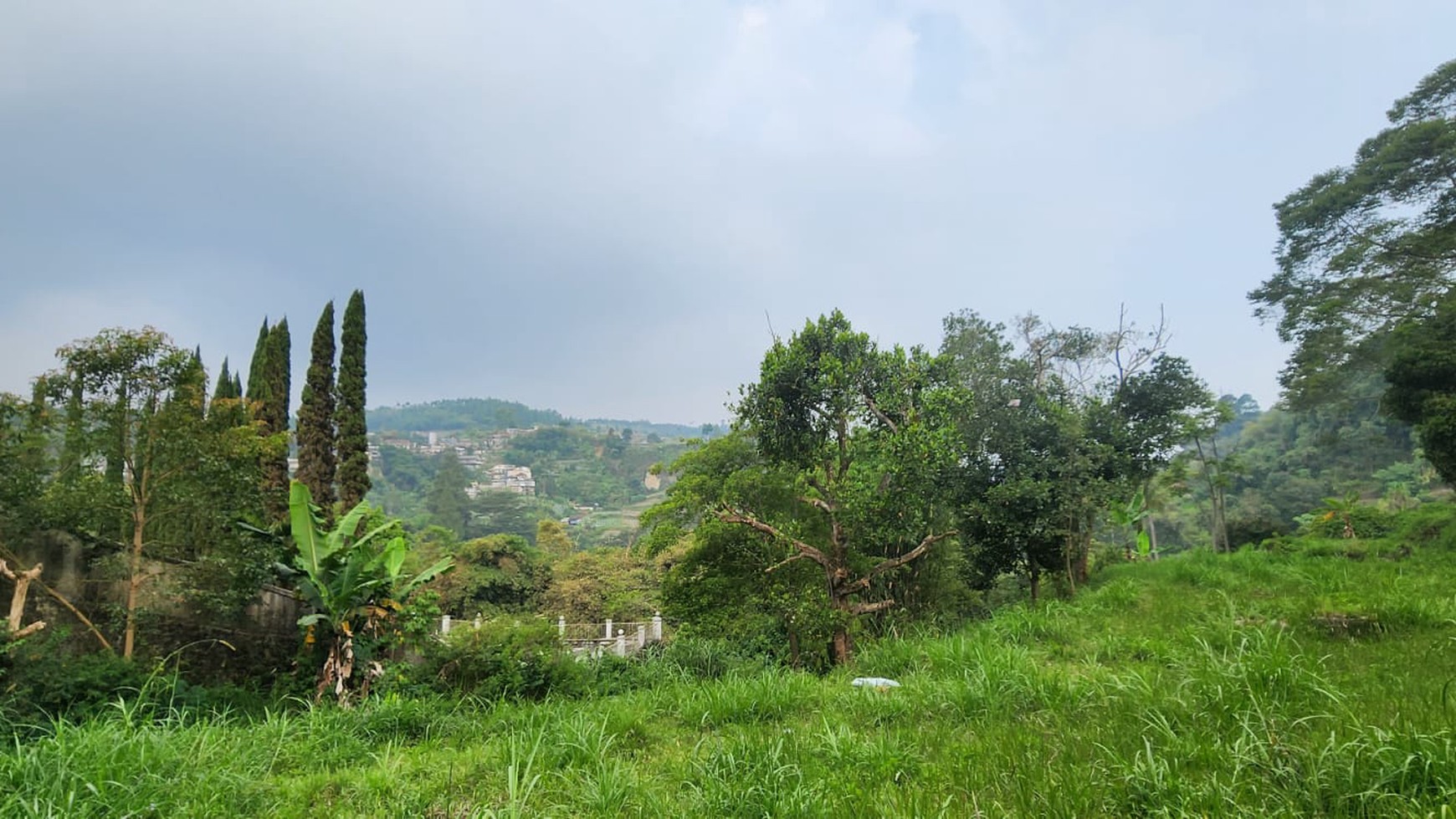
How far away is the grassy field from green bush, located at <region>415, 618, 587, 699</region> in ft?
4.75

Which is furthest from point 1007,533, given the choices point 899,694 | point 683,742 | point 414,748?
point 414,748

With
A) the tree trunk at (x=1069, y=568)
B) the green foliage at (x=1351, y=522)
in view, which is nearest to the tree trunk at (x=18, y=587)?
the tree trunk at (x=1069, y=568)

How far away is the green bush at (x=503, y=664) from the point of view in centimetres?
644

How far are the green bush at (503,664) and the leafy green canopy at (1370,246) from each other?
58.4 feet

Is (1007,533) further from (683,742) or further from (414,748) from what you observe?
(414,748)

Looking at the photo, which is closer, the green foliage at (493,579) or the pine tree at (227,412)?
the pine tree at (227,412)

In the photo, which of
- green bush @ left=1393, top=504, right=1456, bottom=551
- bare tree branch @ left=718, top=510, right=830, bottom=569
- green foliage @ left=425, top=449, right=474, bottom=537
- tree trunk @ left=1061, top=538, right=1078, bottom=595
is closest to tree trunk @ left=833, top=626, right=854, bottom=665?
bare tree branch @ left=718, top=510, right=830, bottom=569

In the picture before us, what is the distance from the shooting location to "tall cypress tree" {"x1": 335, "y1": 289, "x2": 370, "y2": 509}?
14594mm

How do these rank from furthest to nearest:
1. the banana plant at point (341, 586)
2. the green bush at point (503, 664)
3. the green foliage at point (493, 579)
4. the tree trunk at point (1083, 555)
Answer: the green foliage at point (493, 579)
the tree trunk at point (1083, 555)
the banana plant at point (341, 586)
the green bush at point (503, 664)

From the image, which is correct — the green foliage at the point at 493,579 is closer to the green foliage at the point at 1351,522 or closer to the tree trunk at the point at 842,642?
the tree trunk at the point at 842,642

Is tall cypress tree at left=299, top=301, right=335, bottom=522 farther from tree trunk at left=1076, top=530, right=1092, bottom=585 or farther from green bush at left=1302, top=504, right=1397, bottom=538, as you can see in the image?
green bush at left=1302, top=504, right=1397, bottom=538

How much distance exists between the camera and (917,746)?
9.99ft

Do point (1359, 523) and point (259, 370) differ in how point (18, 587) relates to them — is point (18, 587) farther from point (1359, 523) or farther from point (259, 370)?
point (1359, 523)

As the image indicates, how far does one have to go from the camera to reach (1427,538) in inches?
408
